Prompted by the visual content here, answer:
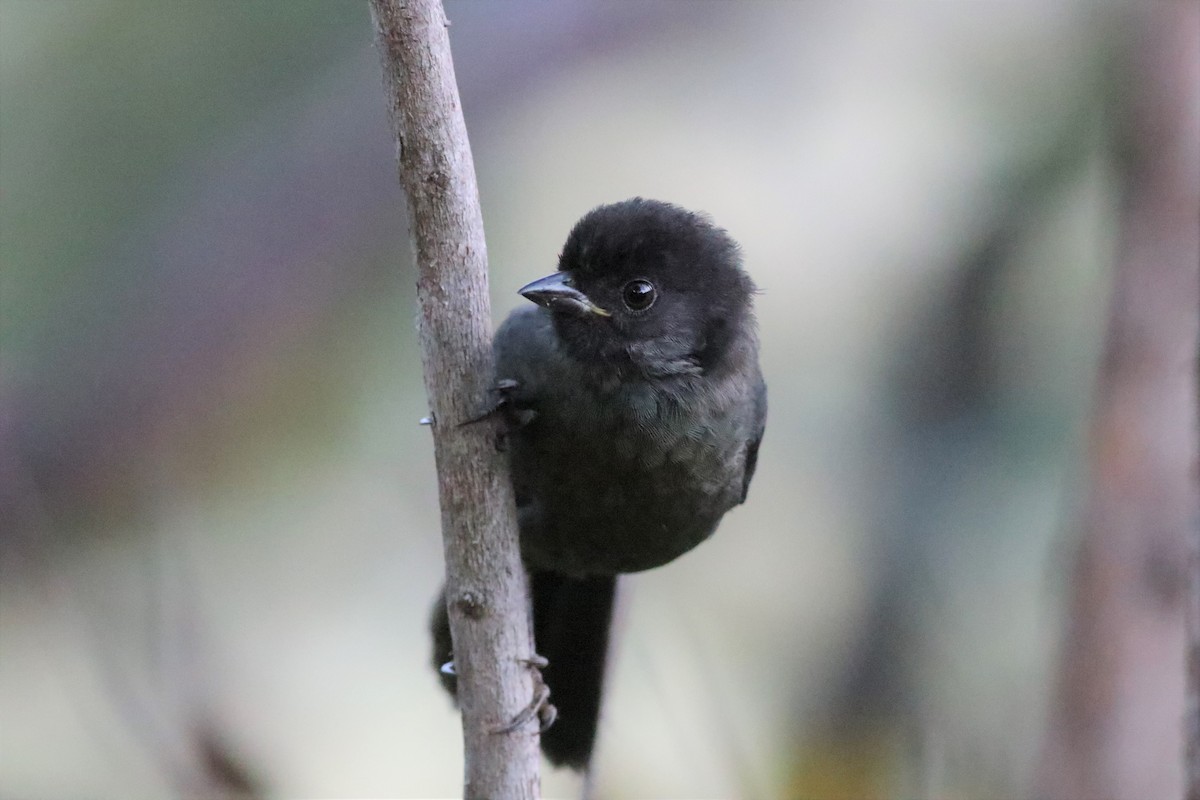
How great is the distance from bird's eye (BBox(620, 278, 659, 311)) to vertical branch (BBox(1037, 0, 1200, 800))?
2196 millimetres

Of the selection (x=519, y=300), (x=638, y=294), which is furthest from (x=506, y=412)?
(x=519, y=300)

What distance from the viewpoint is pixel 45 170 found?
4434 mm

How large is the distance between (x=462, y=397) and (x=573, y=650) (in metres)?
1.47

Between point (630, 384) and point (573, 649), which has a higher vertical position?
point (630, 384)

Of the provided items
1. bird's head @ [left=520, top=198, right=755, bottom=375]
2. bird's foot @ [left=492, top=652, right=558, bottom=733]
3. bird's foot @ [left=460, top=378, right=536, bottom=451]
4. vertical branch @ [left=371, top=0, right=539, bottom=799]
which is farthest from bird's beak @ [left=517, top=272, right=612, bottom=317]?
bird's foot @ [left=492, top=652, right=558, bottom=733]

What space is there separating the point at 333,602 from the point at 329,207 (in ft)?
5.34

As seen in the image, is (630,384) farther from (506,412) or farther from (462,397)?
(462,397)

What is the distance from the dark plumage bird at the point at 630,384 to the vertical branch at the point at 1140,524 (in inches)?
76.6

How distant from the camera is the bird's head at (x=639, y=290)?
9.29 ft

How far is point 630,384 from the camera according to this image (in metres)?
2.85

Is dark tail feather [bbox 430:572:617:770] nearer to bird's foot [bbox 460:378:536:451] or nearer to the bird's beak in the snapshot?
bird's foot [bbox 460:378:536:451]

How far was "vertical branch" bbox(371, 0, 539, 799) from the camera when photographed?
6.89 ft

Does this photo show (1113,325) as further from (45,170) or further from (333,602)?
(45,170)

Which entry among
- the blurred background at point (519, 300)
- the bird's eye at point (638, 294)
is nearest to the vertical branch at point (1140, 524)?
the blurred background at point (519, 300)
